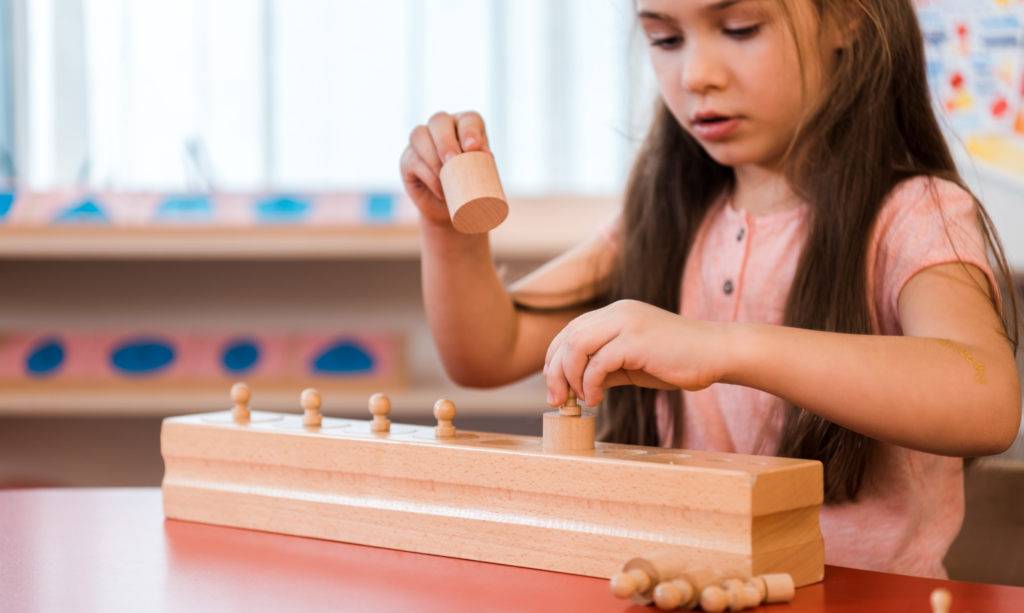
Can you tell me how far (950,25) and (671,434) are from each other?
1474mm

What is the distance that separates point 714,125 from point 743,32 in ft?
0.28

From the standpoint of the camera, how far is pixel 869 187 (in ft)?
2.65

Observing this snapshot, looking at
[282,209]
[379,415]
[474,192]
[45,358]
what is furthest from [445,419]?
[45,358]

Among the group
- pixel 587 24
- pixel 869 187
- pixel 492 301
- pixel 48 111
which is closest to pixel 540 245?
pixel 587 24

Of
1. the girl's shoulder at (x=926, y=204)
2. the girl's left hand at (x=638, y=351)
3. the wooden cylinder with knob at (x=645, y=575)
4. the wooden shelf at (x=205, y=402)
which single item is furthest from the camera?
the wooden shelf at (x=205, y=402)

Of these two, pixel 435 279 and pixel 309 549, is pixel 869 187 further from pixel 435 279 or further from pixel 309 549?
pixel 309 549

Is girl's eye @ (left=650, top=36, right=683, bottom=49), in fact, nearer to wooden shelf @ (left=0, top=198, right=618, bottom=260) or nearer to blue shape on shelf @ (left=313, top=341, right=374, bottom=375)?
wooden shelf @ (left=0, top=198, right=618, bottom=260)

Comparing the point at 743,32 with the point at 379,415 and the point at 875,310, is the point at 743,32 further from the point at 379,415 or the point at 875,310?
the point at 379,415

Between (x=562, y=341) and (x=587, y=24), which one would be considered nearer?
(x=562, y=341)

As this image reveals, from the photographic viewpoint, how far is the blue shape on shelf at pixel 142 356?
5.82 ft

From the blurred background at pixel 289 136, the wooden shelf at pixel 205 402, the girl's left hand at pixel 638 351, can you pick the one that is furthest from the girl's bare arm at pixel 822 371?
the blurred background at pixel 289 136

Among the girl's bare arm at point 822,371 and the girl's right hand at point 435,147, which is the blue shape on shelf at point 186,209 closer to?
the girl's right hand at point 435,147

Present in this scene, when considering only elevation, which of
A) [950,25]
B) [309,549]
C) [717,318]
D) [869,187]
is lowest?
[309,549]

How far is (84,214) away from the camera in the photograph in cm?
173
